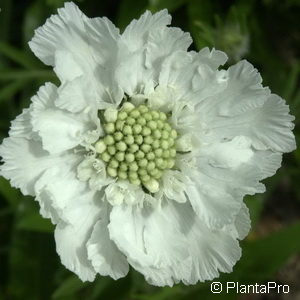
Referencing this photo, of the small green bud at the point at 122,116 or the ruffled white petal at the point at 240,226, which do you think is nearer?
the small green bud at the point at 122,116

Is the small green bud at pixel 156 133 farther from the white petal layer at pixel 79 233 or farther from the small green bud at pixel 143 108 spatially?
the white petal layer at pixel 79 233

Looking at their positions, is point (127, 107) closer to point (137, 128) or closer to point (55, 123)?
point (137, 128)

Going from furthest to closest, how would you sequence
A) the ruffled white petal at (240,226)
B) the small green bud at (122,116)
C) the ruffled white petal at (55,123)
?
the ruffled white petal at (240,226)
the small green bud at (122,116)
the ruffled white petal at (55,123)

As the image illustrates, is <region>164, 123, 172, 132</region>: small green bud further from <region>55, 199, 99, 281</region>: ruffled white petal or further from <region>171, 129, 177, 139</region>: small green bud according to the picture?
<region>55, 199, 99, 281</region>: ruffled white petal

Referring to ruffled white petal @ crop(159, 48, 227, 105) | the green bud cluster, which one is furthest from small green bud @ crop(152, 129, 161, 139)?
ruffled white petal @ crop(159, 48, 227, 105)

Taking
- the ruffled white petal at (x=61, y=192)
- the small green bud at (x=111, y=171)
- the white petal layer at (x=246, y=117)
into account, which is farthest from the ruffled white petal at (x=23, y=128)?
the white petal layer at (x=246, y=117)
